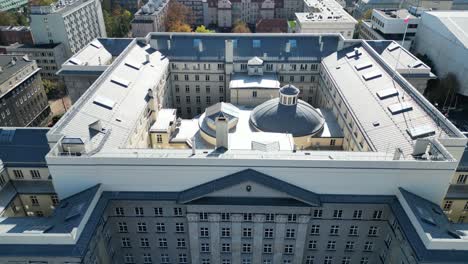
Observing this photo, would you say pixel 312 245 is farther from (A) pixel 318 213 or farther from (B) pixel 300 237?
(A) pixel 318 213

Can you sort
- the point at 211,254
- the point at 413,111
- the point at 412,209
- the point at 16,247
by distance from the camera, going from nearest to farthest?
the point at 16,247, the point at 412,209, the point at 211,254, the point at 413,111

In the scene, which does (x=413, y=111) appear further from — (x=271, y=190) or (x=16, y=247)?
(x=16, y=247)

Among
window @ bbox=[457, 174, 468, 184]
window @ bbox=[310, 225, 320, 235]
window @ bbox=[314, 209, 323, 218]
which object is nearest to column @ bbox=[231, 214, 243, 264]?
window @ bbox=[310, 225, 320, 235]

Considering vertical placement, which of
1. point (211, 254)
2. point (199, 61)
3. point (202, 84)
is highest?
point (199, 61)

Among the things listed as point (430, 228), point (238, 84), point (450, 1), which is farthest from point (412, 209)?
point (450, 1)

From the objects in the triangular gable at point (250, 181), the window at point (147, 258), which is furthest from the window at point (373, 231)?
the window at point (147, 258)

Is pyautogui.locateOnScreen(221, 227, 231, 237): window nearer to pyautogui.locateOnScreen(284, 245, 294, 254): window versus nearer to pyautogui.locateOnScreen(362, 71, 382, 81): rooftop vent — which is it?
pyautogui.locateOnScreen(284, 245, 294, 254): window

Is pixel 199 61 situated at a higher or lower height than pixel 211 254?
higher
